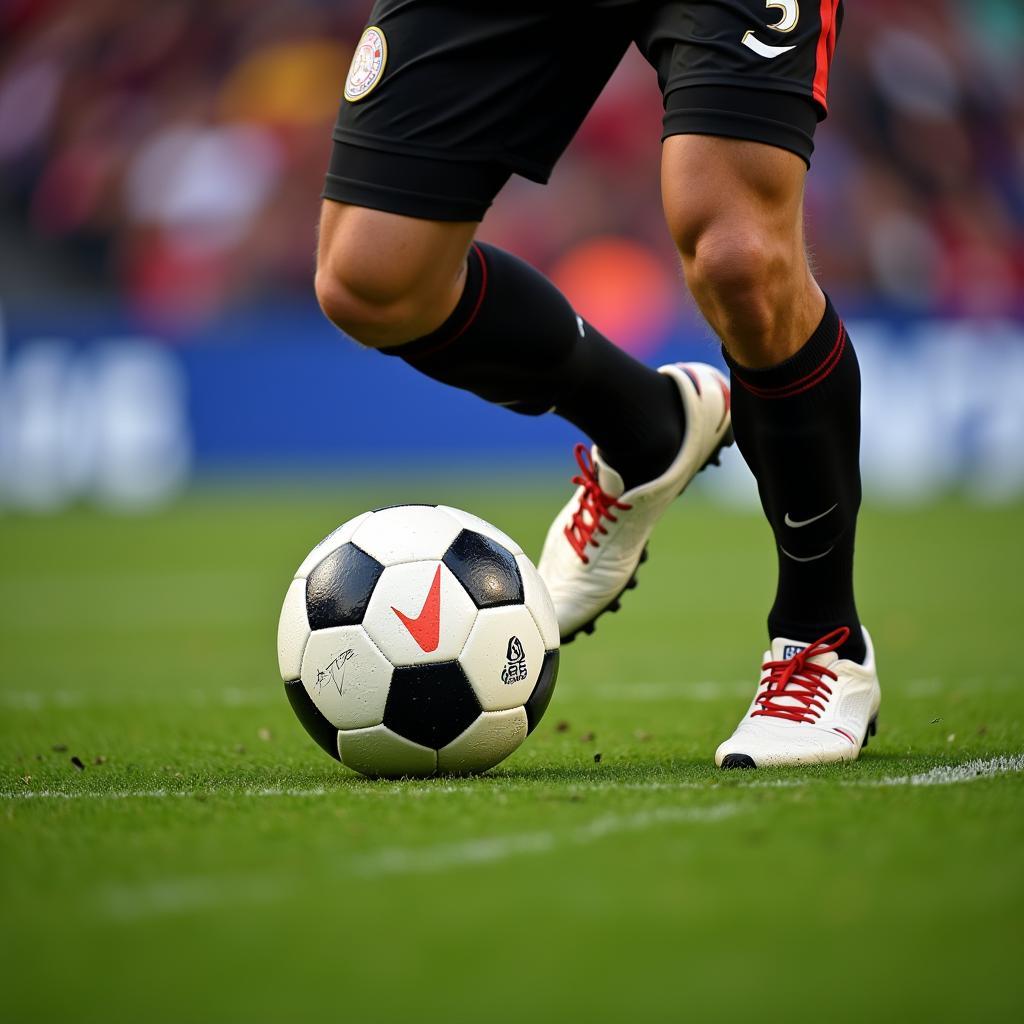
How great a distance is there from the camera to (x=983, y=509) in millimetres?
11602

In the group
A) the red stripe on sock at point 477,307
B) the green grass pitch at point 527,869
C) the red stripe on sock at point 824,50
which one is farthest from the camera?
the red stripe on sock at point 477,307

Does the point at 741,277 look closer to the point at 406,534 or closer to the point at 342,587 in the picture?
Answer: the point at 406,534

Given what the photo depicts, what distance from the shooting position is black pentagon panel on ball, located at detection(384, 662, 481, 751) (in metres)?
2.87

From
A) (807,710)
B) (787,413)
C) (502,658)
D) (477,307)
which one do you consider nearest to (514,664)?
(502,658)

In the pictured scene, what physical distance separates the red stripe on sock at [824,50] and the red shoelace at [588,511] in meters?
1.05

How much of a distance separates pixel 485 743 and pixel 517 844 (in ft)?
2.12

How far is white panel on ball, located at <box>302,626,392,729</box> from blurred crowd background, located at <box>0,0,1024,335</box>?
12.2m

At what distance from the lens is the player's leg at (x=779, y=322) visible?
2.79m

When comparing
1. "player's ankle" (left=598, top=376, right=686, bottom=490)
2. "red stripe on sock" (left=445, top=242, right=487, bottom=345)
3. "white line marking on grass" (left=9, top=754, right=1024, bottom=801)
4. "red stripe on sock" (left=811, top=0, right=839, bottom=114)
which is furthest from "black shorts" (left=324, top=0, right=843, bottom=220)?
"white line marking on grass" (left=9, top=754, right=1024, bottom=801)

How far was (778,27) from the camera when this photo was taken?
2.79m

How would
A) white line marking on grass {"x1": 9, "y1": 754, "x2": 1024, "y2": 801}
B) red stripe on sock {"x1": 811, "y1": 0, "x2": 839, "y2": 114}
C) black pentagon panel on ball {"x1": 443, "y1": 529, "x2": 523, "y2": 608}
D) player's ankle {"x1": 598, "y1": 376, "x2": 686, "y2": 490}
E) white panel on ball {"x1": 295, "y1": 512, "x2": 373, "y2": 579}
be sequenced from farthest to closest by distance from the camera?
player's ankle {"x1": 598, "y1": 376, "x2": 686, "y2": 490}, white panel on ball {"x1": 295, "y1": 512, "x2": 373, "y2": 579}, black pentagon panel on ball {"x1": 443, "y1": 529, "x2": 523, "y2": 608}, red stripe on sock {"x1": 811, "y1": 0, "x2": 839, "y2": 114}, white line marking on grass {"x1": 9, "y1": 754, "x2": 1024, "y2": 801}

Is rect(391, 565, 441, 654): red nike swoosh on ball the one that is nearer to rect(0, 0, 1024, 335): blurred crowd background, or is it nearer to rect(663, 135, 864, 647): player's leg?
rect(663, 135, 864, 647): player's leg

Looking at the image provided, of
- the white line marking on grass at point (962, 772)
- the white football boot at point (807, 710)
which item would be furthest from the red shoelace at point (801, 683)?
the white line marking on grass at point (962, 772)

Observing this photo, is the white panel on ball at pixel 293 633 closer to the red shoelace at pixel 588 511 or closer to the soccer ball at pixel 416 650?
the soccer ball at pixel 416 650
